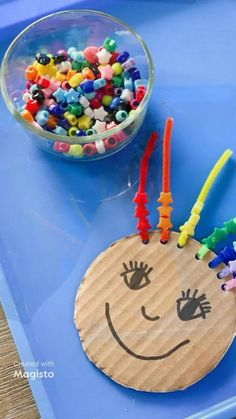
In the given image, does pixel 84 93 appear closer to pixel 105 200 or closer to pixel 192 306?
pixel 105 200

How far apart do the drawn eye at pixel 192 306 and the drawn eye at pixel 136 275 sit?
0.04 meters

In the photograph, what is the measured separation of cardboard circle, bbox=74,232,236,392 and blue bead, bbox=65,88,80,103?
0.57 ft

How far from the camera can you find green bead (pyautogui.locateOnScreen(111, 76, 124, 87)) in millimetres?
743

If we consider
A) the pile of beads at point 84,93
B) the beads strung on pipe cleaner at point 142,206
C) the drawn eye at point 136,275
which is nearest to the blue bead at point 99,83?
the pile of beads at point 84,93

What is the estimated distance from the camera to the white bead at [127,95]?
73 centimetres

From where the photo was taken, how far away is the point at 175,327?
0.67 m

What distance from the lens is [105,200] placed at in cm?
74

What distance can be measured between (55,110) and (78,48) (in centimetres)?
13

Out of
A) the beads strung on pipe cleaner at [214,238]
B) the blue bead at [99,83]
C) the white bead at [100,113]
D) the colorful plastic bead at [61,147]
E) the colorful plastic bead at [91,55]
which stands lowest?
the beads strung on pipe cleaner at [214,238]

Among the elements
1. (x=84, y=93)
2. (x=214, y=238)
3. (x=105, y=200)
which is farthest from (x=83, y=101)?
(x=214, y=238)

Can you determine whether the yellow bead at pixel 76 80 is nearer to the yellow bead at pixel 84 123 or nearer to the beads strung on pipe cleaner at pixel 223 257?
the yellow bead at pixel 84 123

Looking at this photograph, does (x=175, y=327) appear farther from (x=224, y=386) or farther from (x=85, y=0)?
(x=85, y=0)

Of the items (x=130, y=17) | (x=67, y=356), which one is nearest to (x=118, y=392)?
(x=67, y=356)

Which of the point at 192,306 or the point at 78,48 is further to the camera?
the point at 78,48
